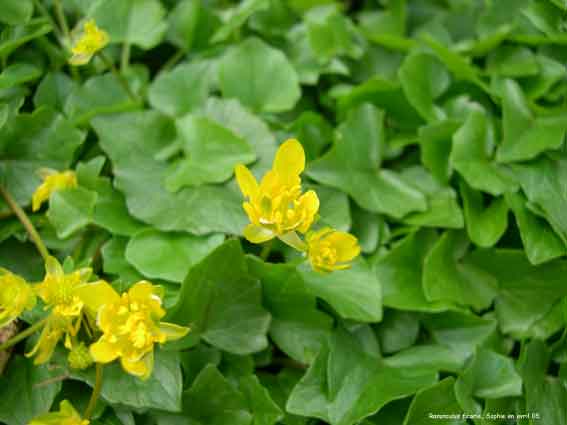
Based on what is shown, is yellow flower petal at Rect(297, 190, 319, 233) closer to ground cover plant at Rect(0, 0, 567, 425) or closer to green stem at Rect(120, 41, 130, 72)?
ground cover plant at Rect(0, 0, 567, 425)

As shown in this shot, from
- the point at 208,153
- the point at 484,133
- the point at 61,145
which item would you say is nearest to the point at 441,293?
the point at 484,133

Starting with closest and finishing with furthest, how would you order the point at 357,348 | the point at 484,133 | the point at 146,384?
the point at 146,384 → the point at 357,348 → the point at 484,133

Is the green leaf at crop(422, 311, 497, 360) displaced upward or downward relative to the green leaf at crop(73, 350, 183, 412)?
downward

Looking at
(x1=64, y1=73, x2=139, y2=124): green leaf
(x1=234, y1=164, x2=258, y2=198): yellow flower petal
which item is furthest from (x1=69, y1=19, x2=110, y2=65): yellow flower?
(x1=234, y1=164, x2=258, y2=198): yellow flower petal

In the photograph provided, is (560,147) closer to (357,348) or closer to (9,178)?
(357,348)

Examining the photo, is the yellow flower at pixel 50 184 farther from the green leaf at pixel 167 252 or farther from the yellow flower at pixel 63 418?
the yellow flower at pixel 63 418

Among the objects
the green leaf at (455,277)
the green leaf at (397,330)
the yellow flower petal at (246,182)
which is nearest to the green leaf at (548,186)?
the green leaf at (455,277)
